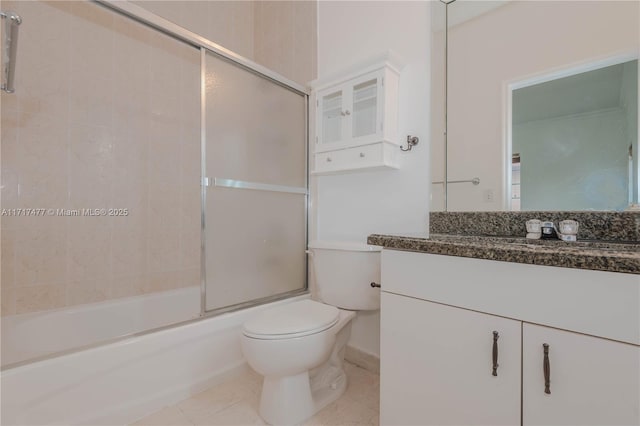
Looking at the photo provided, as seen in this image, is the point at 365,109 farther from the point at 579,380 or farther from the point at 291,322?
the point at 579,380

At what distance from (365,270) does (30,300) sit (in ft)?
5.76

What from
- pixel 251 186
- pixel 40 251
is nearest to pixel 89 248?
pixel 40 251

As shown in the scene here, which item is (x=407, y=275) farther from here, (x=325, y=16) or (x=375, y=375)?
(x=325, y=16)

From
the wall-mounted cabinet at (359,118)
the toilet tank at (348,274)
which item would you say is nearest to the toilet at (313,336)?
the toilet tank at (348,274)

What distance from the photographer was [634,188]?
95 centimetres

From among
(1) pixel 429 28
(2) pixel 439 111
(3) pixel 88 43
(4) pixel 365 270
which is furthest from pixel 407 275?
(3) pixel 88 43

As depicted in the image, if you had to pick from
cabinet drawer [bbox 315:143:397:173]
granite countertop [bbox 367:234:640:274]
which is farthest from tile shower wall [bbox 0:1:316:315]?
granite countertop [bbox 367:234:640:274]

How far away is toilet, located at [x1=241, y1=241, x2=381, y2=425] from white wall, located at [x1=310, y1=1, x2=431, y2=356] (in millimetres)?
269

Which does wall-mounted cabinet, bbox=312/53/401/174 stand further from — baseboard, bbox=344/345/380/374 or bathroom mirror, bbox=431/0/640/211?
baseboard, bbox=344/345/380/374

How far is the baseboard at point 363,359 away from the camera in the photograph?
1650 millimetres

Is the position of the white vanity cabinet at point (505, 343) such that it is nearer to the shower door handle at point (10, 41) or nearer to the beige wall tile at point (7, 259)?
the shower door handle at point (10, 41)

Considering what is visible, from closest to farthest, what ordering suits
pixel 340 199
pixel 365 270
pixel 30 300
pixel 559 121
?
pixel 559 121 → pixel 365 270 → pixel 30 300 → pixel 340 199

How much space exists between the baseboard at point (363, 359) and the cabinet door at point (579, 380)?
40.2 inches

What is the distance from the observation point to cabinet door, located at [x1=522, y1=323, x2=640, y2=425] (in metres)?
0.59
